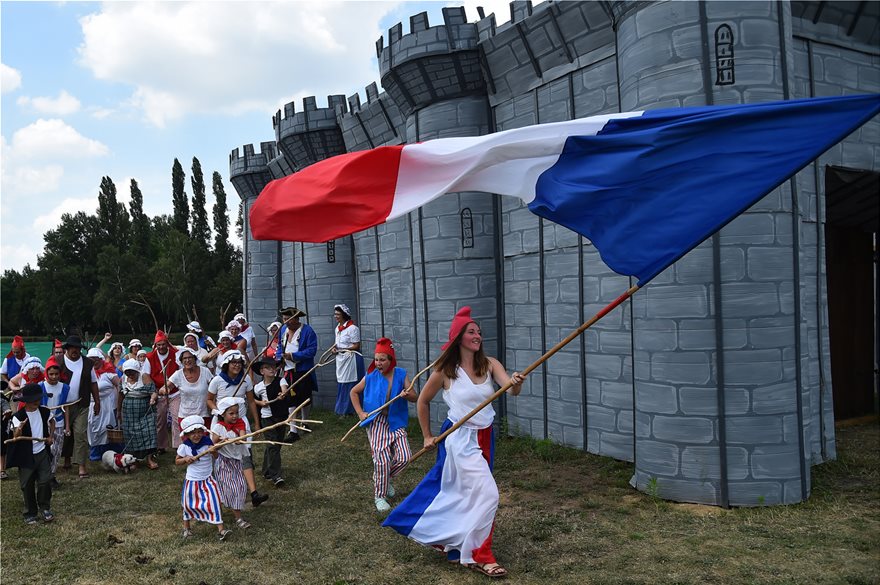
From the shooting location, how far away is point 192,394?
8750 millimetres

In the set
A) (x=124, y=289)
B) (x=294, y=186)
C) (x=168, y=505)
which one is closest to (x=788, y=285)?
(x=294, y=186)

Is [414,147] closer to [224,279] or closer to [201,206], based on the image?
[224,279]

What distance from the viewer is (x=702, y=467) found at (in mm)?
7074

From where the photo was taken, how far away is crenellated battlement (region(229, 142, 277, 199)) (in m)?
18.4

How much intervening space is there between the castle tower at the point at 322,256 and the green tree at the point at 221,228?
34447 mm

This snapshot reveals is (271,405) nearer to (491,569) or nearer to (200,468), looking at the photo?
(200,468)

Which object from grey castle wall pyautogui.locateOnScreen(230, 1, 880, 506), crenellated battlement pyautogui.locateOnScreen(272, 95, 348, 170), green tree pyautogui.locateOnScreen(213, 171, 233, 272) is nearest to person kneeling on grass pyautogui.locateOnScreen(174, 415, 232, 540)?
grey castle wall pyautogui.locateOnScreen(230, 1, 880, 506)

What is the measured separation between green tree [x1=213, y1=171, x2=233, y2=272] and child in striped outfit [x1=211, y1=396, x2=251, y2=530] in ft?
141

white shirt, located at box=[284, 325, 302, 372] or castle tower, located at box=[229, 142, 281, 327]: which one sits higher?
castle tower, located at box=[229, 142, 281, 327]

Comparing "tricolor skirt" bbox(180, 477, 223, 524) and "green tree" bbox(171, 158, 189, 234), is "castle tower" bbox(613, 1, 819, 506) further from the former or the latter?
"green tree" bbox(171, 158, 189, 234)

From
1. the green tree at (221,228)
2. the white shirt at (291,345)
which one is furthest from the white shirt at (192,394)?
the green tree at (221,228)

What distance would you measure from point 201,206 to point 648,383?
165 ft

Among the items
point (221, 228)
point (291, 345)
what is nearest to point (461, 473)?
point (291, 345)

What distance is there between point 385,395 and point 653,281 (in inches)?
121
